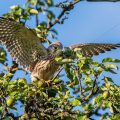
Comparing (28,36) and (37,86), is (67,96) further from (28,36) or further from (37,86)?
(28,36)

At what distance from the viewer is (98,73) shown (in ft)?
15.0

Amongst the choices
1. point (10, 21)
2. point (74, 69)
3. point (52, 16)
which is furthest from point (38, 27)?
point (74, 69)

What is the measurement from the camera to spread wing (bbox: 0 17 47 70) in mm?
7508

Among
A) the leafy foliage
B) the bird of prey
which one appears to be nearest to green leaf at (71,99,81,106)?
the leafy foliage

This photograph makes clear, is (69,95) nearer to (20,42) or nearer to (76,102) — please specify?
(76,102)

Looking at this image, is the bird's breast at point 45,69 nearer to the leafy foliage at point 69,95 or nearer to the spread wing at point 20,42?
the spread wing at point 20,42

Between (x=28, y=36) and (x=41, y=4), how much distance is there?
3.11 feet

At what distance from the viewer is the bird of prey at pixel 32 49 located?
7.54 metres

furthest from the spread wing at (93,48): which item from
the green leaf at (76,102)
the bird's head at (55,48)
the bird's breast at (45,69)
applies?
the green leaf at (76,102)

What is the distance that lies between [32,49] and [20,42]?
27 centimetres

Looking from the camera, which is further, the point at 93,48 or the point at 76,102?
the point at 93,48

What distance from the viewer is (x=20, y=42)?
7.92 m

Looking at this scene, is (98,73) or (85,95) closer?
(98,73)

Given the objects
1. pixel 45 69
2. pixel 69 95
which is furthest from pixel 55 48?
pixel 69 95
